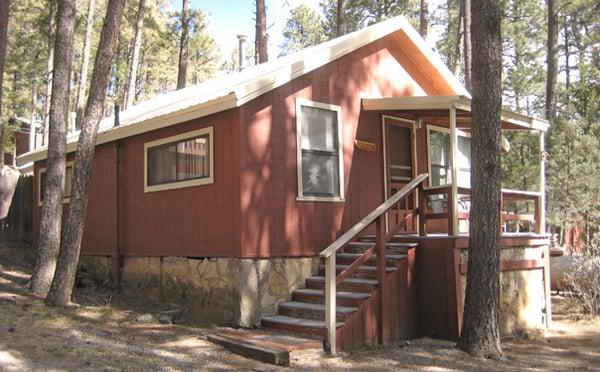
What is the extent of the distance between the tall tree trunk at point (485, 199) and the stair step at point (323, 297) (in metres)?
1.31

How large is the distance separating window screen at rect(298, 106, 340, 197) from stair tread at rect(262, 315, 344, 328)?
180 cm

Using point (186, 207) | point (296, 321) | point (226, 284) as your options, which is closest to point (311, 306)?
point (296, 321)

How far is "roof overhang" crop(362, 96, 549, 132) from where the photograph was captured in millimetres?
8244

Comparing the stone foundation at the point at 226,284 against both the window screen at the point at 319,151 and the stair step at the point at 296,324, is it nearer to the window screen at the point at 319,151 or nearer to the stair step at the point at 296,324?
the stair step at the point at 296,324

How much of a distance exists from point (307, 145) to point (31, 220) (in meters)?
8.46

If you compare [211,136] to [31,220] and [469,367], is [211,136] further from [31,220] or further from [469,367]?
[31,220]

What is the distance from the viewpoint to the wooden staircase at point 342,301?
699 centimetres

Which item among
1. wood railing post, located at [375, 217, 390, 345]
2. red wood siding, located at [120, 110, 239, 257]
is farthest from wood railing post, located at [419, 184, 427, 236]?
red wood siding, located at [120, 110, 239, 257]

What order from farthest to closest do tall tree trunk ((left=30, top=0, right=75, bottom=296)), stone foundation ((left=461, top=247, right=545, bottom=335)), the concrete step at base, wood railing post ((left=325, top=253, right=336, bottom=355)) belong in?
1. tall tree trunk ((left=30, top=0, right=75, bottom=296))
2. stone foundation ((left=461, top=247, right=545, bottom=335))
3. wood railing post ((left=325, top=253, right=336, bottom=355))
4. the concrete step at base

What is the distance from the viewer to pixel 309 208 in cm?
827

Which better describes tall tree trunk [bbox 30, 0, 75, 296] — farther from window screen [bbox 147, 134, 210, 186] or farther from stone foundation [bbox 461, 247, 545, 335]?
stone foundation [bbox 461, 247, 545, 335]

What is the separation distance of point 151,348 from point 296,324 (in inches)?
69.9

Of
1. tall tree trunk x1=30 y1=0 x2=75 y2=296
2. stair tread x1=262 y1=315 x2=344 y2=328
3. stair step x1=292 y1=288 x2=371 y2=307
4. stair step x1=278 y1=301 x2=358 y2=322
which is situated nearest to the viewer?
stair tread x1=262 y1=315 x2=344 y2=328

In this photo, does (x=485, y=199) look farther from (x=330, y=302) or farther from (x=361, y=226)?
(x=330, y=302)
